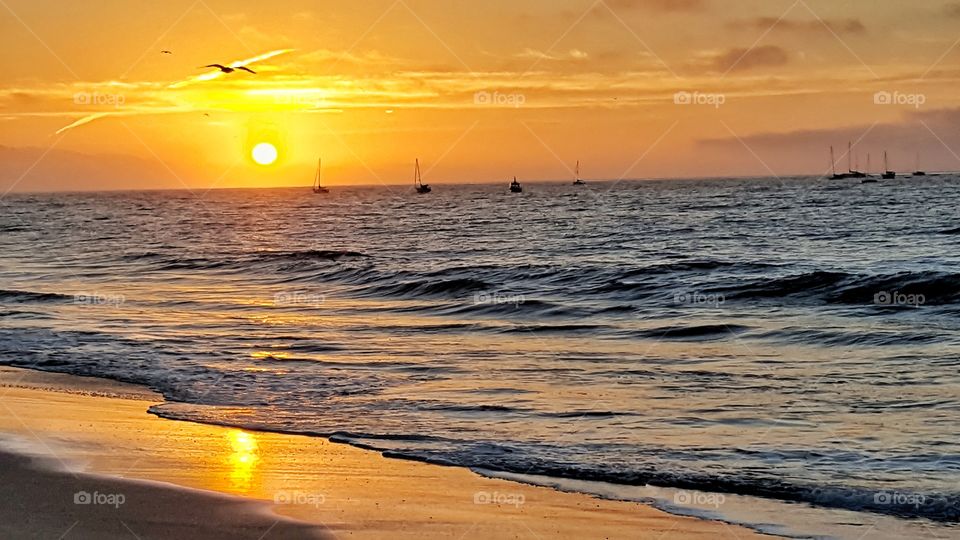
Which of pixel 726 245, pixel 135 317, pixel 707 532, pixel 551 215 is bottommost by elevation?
pixel 707 532

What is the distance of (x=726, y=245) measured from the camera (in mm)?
44875

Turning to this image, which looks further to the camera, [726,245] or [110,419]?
[726,245]

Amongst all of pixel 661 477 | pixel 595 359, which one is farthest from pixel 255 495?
pixel 595 359

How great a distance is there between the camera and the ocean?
392 inches

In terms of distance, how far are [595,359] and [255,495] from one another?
358 inches

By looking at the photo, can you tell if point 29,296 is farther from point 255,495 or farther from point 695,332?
point 255,495

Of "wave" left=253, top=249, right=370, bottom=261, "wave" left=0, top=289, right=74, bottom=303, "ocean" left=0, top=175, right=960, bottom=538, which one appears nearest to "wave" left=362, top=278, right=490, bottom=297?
"ocean" left=0, top=175, right=960, bottom=538

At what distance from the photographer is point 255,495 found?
895 centimetres

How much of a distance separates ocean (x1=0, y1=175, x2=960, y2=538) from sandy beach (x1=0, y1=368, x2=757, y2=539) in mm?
571

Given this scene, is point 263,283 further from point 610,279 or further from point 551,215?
point 551,215

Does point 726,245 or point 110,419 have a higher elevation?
point 726,245

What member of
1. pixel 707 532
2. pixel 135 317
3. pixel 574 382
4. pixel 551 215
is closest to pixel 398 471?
pixel 707 532

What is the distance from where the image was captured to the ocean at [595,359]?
9.95 meters

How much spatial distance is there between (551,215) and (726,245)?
38252mm
